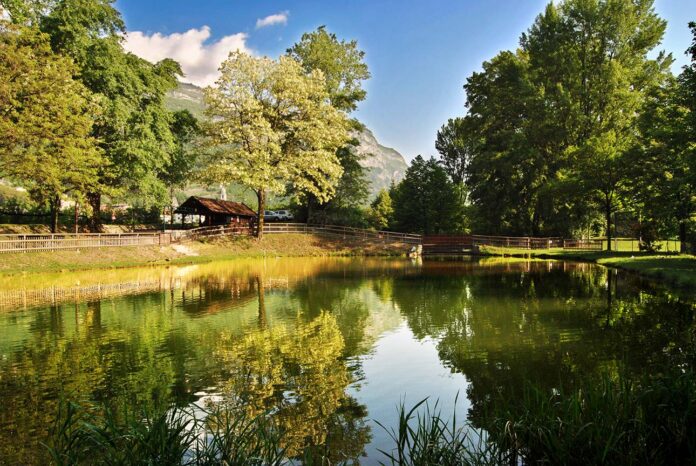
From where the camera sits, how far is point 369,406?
27.3 feet

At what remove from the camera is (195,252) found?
41.4m

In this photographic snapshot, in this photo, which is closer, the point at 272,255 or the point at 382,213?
the point at 272,255

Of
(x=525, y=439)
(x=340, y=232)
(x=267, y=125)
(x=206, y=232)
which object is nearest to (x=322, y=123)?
(x=267, y=125)

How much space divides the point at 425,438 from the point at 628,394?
296 centimetres

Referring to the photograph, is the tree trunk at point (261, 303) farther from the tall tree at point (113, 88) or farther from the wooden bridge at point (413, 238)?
the tall tree at point (113, 88)

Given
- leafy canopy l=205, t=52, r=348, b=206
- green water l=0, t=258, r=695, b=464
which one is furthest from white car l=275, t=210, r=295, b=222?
green water l=0, t=258, r=695, b=464

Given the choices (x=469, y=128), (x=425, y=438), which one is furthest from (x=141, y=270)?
(x=469, y=128)

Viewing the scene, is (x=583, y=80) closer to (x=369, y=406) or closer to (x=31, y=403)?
(x=369, y=406)

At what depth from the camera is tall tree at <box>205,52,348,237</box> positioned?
145ft

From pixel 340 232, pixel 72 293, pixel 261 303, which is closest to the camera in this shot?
pixel 261 303

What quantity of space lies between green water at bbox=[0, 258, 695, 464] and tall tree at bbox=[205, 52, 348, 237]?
2337 centimetres

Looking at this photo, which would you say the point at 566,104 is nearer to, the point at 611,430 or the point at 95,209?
the point at 95,209

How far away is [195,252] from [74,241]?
989 cm

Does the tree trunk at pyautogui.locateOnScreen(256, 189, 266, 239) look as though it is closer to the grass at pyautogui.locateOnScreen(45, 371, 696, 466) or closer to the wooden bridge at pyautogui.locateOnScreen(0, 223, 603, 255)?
the wooden bridge at pyautogui.locateOnScreen(0, 223, 603, 255)
